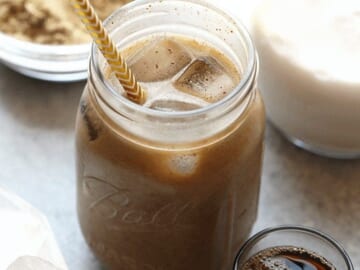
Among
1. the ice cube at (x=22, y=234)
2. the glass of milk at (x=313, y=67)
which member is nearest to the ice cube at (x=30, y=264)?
the ice cube at (x=22, y=234)

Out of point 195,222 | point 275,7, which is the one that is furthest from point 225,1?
point 195,222

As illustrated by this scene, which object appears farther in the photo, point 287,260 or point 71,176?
point 71,176

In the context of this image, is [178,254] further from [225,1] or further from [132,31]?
[225,1]

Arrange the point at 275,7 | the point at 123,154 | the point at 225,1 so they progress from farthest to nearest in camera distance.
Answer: the point at 225,1 < the point at 275,7 < the point at 123,154

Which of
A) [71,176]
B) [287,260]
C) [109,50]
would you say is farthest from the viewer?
[71,176]

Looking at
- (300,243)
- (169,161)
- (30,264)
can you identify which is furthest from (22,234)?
(300,243)

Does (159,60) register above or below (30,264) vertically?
above

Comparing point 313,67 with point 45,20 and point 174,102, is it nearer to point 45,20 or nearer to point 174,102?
point 174,102
